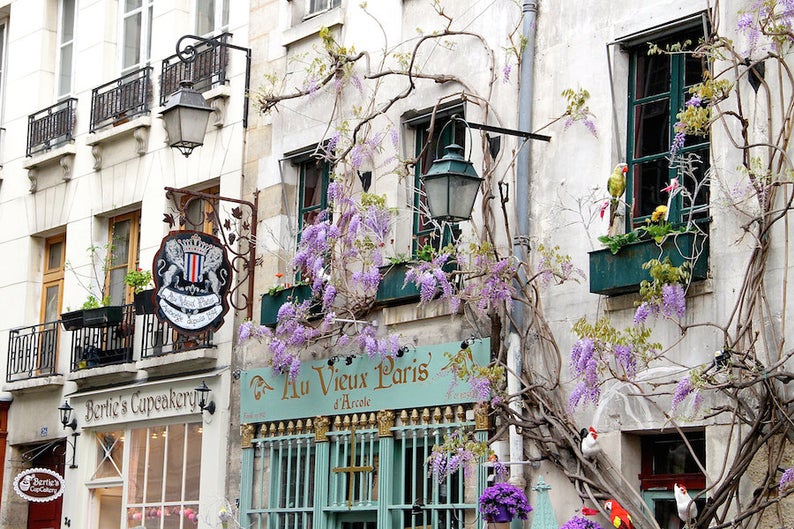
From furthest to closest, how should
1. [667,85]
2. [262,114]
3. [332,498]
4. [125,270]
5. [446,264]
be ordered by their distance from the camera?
[125,270] → [262,114] → [332,498] → [446,264] → [667,85]

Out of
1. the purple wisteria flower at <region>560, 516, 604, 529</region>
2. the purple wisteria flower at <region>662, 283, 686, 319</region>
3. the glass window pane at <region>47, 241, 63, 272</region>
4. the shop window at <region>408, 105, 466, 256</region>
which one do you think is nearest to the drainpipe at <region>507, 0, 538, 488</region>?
the shop window at <region>408, 105, 466, 256</region>

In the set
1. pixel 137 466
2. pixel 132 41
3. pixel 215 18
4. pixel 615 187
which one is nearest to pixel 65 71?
pixel 132 41

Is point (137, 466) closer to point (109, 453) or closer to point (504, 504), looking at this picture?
point (109, 453)

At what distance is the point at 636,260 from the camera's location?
11789 millimetres

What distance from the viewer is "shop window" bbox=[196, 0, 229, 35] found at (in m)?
17.9

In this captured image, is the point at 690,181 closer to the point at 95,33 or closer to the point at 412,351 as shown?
the point at 412,351

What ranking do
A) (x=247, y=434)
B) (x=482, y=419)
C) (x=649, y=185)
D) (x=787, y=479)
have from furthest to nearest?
(x=247, y=434), (x=482, y=419), (x=649, y=185), (x=787, y=479)

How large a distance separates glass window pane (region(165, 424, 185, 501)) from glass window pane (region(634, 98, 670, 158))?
6765 millimetres

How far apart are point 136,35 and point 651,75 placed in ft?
29.0

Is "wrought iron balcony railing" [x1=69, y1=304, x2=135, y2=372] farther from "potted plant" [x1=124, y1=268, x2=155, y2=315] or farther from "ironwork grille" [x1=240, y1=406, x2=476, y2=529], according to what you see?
"ironwork grille" [x1=240, y1=406, x2=476, y2=529]

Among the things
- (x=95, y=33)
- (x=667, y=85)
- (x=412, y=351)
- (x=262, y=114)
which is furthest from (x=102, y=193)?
(x=667, y=85)

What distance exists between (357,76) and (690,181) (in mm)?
4366

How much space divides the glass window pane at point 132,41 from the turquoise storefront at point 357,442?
530cm

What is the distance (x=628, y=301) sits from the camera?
12070 mm
